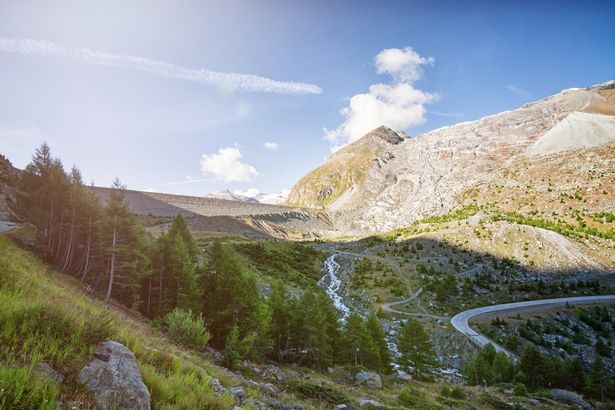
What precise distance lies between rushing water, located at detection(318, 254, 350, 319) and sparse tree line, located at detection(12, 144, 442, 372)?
16.4 metres

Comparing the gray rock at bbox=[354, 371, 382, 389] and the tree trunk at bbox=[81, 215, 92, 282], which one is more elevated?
the tree trunk at bbox=[81, 215, 92, 282]

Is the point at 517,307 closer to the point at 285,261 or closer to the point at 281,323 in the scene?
the point at 281,323

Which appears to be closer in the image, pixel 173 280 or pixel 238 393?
pixel 238 393

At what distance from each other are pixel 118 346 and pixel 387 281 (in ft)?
189

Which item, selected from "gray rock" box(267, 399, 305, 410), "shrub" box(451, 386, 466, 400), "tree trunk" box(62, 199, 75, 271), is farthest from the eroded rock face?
"tree trunk" box(62, 199, 75, 271)

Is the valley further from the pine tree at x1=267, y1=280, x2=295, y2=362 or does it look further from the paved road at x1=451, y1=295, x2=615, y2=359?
the paved road at x1=451, y1=295, x2=615, y2=359

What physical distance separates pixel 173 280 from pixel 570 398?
38.7m

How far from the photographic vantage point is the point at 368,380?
22422 mm

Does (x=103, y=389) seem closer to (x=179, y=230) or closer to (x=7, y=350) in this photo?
(x=7, y=350)

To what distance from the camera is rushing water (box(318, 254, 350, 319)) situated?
5129 centimetres

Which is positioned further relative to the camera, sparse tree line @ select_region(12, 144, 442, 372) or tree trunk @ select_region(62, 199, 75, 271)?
tree trunk @ select_region(62, 199, 75, 271)

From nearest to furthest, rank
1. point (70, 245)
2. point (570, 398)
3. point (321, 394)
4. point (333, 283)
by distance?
point (321, 394) → point (570, 398) → point (70, 245) → point (333, 283)

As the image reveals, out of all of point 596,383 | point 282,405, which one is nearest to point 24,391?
point 282,405

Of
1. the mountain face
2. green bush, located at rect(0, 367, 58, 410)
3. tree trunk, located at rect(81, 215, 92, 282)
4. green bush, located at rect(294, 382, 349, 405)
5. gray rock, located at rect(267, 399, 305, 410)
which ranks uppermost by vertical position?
the mountain face
